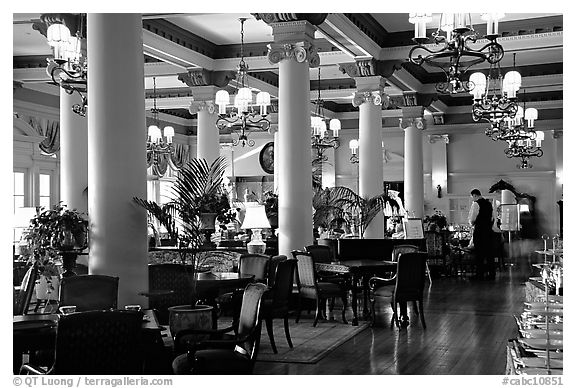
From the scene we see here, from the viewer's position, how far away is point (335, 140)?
18141mm

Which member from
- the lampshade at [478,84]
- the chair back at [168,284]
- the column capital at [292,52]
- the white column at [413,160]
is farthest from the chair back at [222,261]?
the white column at [413,160]

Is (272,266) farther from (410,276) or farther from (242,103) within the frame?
(242,103)

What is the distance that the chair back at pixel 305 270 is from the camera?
9.10m

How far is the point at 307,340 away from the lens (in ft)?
26.7

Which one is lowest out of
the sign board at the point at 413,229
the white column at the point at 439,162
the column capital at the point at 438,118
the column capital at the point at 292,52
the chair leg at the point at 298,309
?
the chair leg at the point at 298,309

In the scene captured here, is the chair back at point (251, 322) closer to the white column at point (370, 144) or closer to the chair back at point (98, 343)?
the chair back at point (98, 343)

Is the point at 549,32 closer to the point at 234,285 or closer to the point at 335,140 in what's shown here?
the point at 335,140

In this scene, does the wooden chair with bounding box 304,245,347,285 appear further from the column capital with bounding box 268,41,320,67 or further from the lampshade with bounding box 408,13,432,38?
the lampshade with bounding box 408,13,432,38

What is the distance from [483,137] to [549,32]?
33.9 ft

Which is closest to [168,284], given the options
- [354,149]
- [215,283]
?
[215,283]

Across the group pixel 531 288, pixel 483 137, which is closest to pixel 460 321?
pixel 531 288

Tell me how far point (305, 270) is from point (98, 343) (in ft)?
18.0

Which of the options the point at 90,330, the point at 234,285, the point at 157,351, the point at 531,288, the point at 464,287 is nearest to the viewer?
the point at 90,330

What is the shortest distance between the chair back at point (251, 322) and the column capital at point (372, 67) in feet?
29.2
